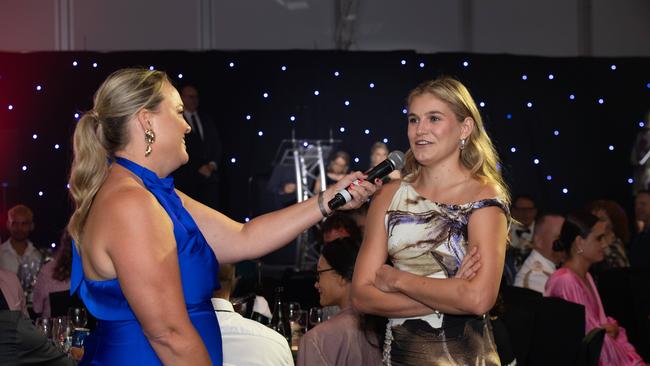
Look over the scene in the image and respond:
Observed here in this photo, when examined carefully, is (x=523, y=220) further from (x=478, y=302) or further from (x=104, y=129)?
(x=104, y=129)

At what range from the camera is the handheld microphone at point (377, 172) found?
2.81 m

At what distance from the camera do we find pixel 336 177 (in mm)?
10156

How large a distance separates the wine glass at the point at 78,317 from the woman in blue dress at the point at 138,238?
92.2 inches

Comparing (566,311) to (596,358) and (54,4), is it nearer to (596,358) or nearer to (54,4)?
(596,358)

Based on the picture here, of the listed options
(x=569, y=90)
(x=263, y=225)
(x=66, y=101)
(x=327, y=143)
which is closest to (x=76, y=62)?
(x=66, y=101)

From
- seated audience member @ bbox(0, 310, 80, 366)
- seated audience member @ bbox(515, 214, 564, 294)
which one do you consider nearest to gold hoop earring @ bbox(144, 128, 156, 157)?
seated audience member @ bbox(0, 310, 80, 366)

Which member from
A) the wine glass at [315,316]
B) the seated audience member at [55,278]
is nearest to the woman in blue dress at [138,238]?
the wine glass at [315,316]

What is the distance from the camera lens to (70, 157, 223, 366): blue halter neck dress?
2.33 meters

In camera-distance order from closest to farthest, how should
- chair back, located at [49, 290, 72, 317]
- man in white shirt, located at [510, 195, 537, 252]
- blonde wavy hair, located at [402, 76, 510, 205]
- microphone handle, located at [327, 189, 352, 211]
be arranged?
1. microphone handle, located at [327, 189, 352, 211]
2. blonde wavy hair, located at [402, 76, 510, 205]
3. chair back, located at [49, 290, 72, 317]
4. man in white shirt, located at [510, 195, 537, 252]

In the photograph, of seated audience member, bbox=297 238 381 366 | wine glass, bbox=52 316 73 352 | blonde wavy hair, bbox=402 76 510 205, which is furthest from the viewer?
wine glass, bbox=52 316 73 352

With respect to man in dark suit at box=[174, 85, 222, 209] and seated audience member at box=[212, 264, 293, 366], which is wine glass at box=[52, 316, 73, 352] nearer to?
seated audience member at box=[212, 264, 293, 366]

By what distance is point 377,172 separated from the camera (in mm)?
2906

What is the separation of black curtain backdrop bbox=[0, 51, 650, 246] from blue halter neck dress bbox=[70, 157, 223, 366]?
8194mm

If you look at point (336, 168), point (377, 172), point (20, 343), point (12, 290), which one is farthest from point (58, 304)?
point (336, 168)
